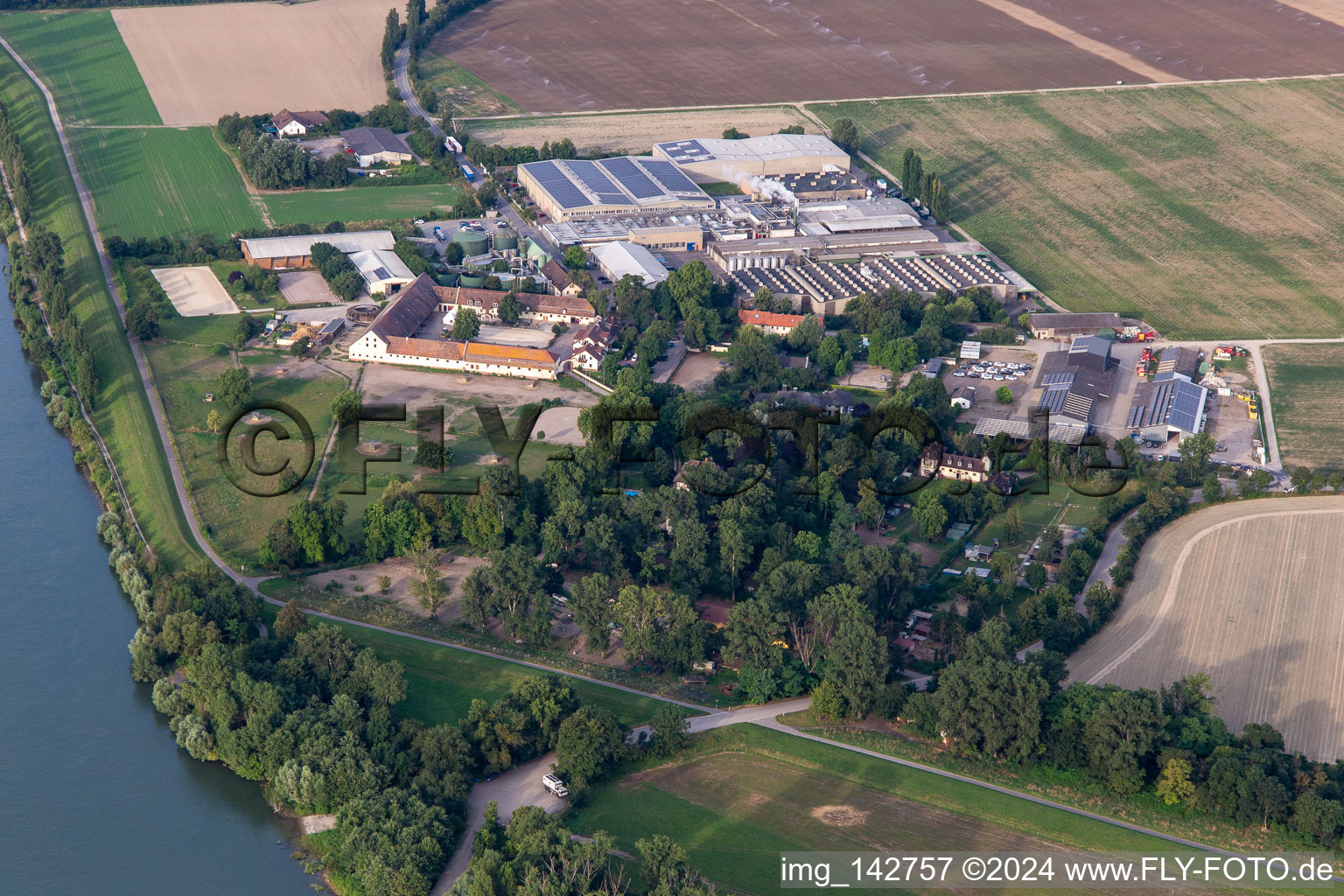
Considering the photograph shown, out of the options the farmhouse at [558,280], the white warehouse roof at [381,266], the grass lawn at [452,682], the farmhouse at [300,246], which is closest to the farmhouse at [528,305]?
the farmhouse at [558,280]

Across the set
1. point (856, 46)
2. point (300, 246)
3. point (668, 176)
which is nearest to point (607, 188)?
point (668, 176)

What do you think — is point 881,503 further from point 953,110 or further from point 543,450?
point 953,110

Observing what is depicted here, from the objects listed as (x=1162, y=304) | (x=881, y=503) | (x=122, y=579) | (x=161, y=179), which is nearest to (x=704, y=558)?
(x=881, y=503)

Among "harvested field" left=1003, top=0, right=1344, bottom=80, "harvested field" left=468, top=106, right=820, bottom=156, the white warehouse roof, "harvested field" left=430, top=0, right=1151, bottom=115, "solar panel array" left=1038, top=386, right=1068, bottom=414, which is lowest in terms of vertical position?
the white warehouse roof

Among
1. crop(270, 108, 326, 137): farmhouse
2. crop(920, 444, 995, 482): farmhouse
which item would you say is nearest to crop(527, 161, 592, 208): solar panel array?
crop(270, 108, 326, 137): farmhouse

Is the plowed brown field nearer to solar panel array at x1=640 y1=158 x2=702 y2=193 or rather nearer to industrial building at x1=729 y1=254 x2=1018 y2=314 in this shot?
solar panel array at x1=640 y1=158 x2=702 y2=193
